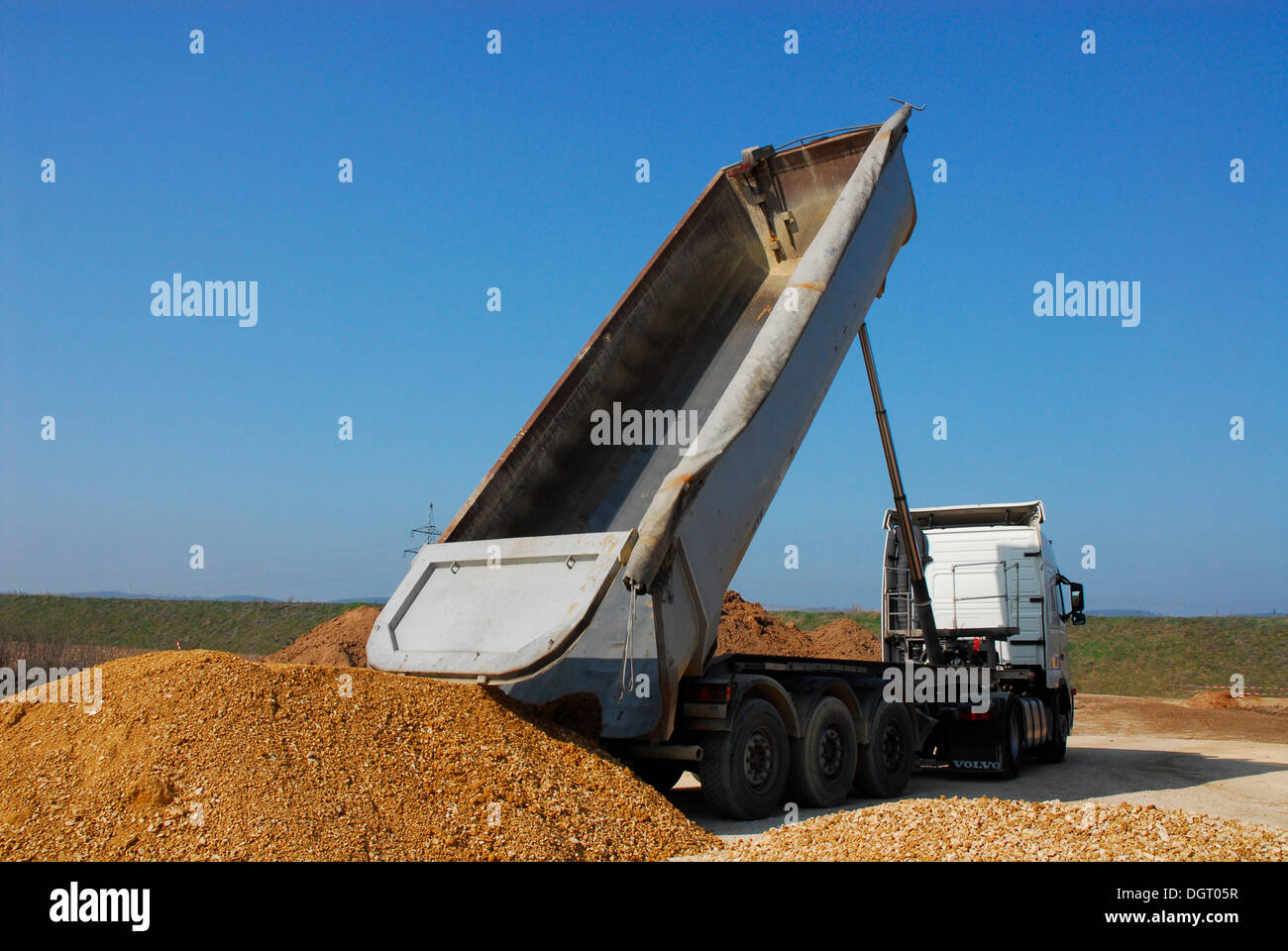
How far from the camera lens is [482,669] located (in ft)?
21.9

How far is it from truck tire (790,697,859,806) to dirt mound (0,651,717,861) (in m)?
2.23

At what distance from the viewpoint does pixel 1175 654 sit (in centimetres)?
3484

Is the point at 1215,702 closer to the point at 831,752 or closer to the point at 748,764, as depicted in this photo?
the point at 831,752

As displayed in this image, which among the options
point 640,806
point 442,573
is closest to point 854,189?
point 442,573

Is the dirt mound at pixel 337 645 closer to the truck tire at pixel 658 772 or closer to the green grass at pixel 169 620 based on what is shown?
the truck tire at pixel 658 772

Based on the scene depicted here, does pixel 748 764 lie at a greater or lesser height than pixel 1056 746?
greater

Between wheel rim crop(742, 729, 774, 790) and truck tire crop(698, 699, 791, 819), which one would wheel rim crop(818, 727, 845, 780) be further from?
wheel rim crop(742, 729, 774, 790)

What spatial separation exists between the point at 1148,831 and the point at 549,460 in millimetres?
5474

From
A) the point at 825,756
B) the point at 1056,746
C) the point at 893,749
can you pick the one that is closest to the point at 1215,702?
the point at 1056,746

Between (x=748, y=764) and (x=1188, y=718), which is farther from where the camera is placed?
(x=1188, y=718)

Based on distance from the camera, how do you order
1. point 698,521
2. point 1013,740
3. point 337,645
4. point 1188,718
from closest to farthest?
point 698,521
point 1013,740
point 337,645
point 1188,718

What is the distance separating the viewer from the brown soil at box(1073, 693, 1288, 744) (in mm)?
18594

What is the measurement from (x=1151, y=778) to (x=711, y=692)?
6.70m

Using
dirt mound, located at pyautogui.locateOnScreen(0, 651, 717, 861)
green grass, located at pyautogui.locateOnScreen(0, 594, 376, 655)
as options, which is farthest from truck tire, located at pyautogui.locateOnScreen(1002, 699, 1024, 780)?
green grass, located at pyautogui.locateOnScreen(0, 594, 376, 655)
